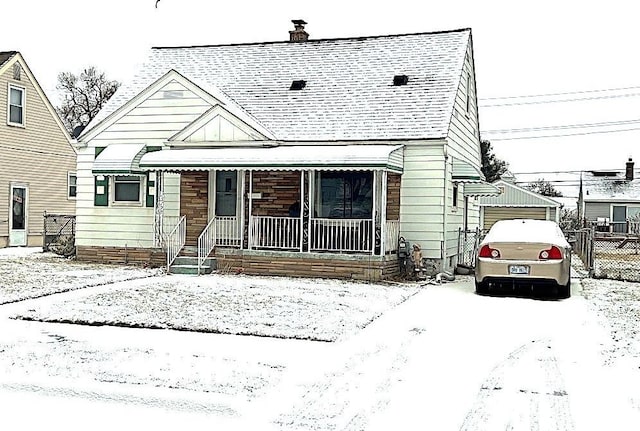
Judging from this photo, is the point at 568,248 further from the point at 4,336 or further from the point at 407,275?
the point at 4,336

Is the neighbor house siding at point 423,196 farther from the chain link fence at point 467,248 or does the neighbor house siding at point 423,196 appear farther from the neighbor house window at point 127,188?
the neighbor house window at point 127,188

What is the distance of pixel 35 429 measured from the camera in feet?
18.5

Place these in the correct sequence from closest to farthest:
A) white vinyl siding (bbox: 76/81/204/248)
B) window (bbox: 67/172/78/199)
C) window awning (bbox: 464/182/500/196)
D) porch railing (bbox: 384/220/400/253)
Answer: porch railing (bbox: 384/220/400/253), white vinyl siding (bbox: 76/81/204/248), window awning (bbox: 464/182/500/196), window (bbox: 67/172/78/199)

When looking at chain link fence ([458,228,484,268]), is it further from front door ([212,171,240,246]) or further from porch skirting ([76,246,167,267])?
porch skirting ([76,246,167,267])

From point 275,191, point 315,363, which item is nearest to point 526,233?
point 275,191

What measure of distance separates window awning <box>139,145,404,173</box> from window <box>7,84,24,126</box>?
1078 cm

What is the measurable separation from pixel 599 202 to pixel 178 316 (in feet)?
150

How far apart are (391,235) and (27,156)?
15.9 m

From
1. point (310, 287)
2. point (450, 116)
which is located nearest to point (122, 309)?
point (310, 287)

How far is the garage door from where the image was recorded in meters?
43.1

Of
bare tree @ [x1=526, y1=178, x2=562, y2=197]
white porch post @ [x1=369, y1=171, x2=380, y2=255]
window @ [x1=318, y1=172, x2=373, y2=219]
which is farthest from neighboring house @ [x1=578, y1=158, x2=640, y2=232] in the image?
white porch post @ [x1=369, y1=171, x2=380, y2=255]

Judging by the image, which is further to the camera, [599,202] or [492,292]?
[599,202]

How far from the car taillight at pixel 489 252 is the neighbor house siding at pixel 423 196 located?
350cm

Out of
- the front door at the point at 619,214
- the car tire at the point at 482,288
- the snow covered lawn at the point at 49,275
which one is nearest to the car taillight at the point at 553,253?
the car tire at the point at 482,288
